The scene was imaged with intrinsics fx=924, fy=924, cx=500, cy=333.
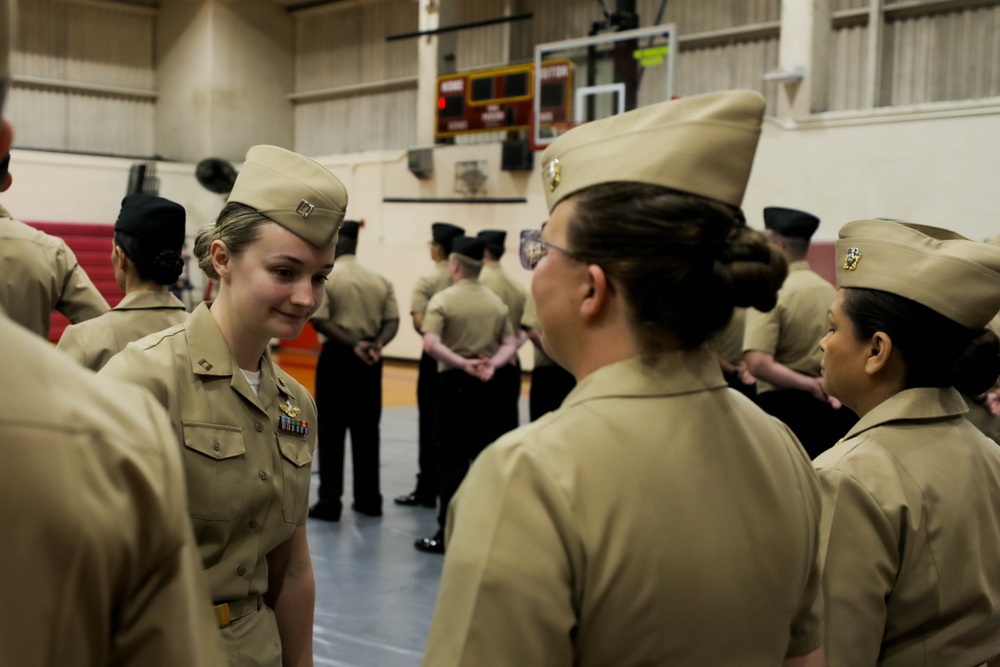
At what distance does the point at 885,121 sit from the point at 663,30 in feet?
8.20

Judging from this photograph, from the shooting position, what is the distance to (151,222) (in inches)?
108

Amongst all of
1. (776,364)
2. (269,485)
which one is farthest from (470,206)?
(269,485)

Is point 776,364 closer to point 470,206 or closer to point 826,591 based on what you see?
point 826,591

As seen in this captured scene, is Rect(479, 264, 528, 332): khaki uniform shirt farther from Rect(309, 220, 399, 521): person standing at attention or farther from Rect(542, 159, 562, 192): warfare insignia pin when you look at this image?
Rect(542, 159, 562, 192): warfare insignia pin

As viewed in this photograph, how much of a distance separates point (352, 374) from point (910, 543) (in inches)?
189

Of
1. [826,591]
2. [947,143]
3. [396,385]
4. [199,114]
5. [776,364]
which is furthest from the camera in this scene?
[199,114]

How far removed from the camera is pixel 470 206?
42.9 feet

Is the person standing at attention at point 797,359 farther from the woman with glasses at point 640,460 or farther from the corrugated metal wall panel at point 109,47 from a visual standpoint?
the corrugated metal wall panel at point 109,47

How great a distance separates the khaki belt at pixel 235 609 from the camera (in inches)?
67.0

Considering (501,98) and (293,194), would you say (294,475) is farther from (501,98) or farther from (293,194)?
(501,98)

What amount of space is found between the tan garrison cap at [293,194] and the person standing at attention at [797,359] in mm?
3453

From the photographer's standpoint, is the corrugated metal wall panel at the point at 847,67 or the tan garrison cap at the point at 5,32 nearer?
the tan garrison cap at the point at 5,32

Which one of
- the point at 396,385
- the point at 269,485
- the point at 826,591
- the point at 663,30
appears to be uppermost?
the point at 663,30

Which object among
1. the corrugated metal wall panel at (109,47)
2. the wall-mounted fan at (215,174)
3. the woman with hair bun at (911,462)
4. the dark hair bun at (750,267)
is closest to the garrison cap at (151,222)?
the woman with hair bun at (911,462)
